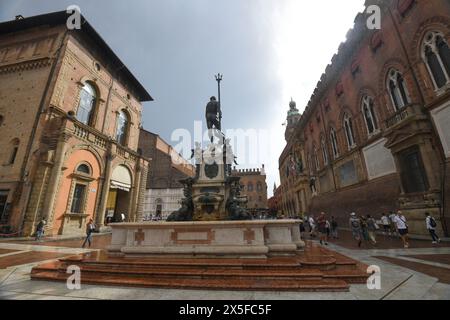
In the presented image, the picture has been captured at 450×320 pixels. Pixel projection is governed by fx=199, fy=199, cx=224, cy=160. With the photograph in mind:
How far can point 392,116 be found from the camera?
12.8m

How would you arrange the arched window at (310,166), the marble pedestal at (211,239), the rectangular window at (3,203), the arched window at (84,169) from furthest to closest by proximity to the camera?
the arched window at (310,166)
the arched window at (84,169)
the rectangular window at (3,203)
the marble pedestal at (211,239)

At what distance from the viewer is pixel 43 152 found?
13.9m

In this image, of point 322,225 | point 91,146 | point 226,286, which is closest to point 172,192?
point 91,146

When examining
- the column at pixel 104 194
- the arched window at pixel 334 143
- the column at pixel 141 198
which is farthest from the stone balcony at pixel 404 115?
the column at pixel 141 198

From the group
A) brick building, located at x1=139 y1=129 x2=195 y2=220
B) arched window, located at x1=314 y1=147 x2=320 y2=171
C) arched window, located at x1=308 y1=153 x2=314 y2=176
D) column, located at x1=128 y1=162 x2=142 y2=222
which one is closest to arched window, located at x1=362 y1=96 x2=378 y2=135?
arched window, located at x1=314 y1=147 x2=320 y2=171

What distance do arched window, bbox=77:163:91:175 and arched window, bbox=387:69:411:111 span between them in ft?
77.1

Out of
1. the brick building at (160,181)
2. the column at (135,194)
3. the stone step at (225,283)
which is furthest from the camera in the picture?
the brick building at (160,181)

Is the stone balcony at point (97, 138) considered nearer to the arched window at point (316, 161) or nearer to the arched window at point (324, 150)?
the arched window at point (324, 150)

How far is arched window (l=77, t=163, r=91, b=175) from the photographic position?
15877 millimetres

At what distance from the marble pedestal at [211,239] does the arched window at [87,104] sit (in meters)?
15.7

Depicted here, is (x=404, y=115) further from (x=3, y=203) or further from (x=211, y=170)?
(x=3, y=203)

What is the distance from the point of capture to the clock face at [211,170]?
32.0 ft
